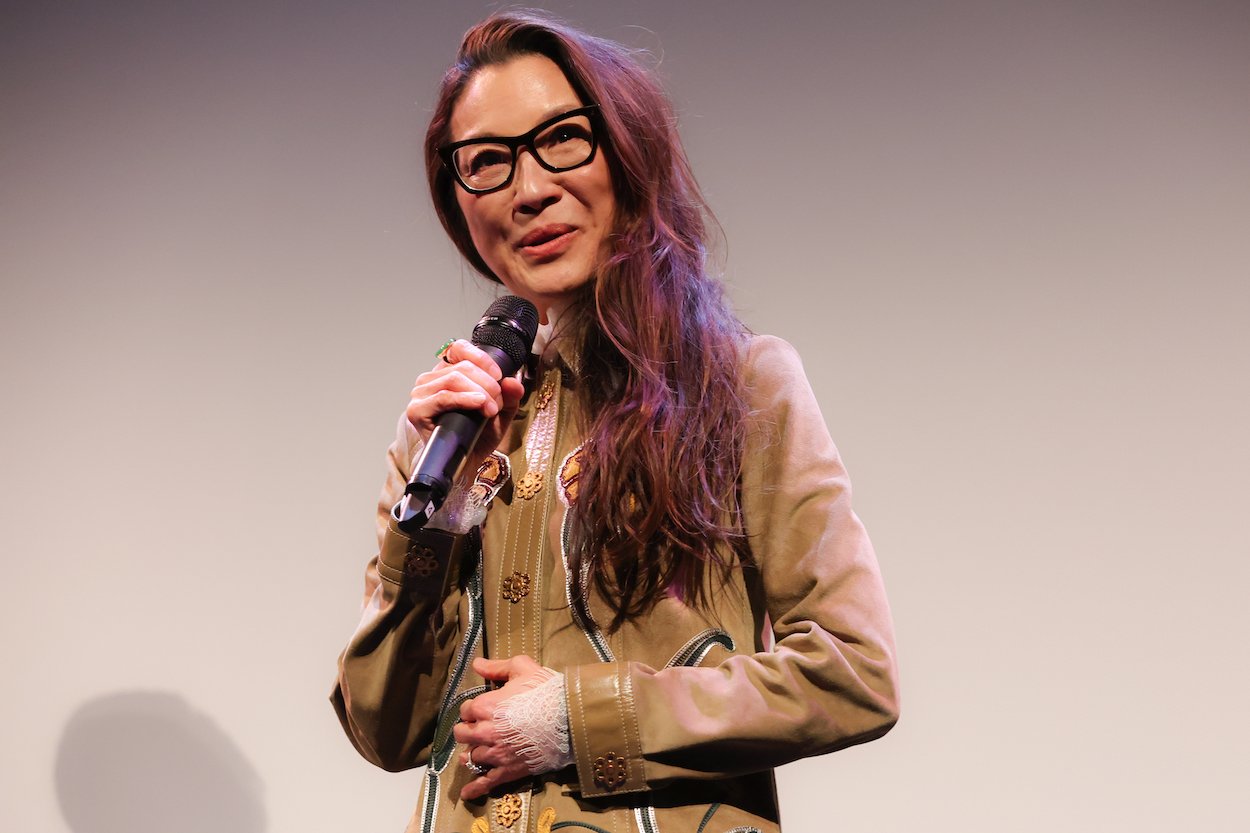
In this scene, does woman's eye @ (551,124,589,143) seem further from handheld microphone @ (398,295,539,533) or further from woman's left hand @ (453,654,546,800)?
woman's left hand @ (453,654,546,800)

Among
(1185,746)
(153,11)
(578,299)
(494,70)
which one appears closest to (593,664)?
(578,299)

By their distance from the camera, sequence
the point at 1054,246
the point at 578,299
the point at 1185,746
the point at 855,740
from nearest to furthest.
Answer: the point at 855,740
the point at 578,299
the point at 1185,746
the point at 1054,246

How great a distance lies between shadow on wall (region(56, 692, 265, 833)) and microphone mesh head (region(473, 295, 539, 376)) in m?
1.56

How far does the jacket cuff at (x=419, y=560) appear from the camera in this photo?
4.09 ft

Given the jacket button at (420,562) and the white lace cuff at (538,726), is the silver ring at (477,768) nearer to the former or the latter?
the white lace cuff at (538,726)

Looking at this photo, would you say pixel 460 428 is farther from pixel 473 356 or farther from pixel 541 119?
pixel 541 119

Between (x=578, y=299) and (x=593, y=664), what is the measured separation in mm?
463

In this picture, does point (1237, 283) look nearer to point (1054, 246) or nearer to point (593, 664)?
point (1054, 246)

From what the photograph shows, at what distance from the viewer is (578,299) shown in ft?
4.67

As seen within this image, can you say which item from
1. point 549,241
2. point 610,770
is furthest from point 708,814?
point 549,241

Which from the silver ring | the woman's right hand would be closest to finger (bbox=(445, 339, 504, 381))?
the woman's right hand

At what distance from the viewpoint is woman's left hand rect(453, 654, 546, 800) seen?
1136 mm

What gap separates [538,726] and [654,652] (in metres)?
0.15

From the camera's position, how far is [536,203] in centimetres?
137
